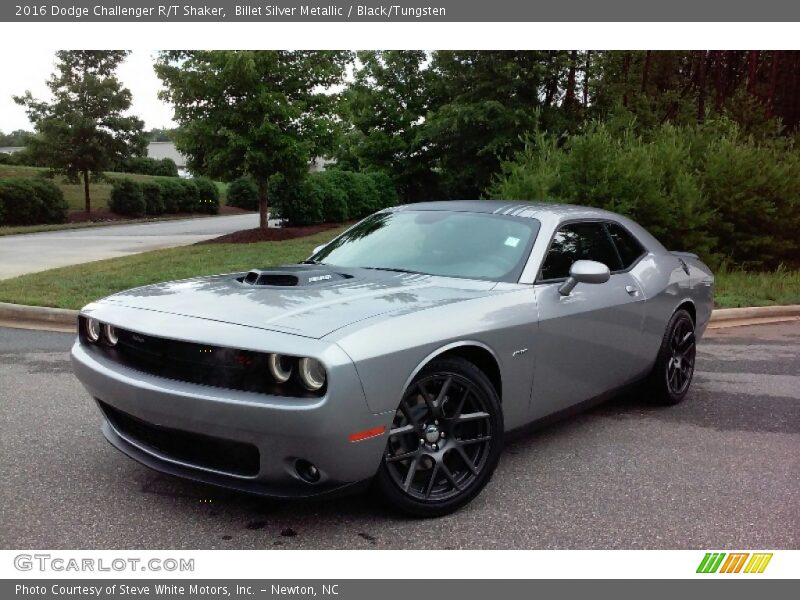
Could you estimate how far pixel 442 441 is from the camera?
3.43m

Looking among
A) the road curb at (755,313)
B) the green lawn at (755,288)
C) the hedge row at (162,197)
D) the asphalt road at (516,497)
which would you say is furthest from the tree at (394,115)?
the asphalt road at (516,497)

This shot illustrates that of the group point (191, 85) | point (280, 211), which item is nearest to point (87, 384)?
point (191, 85)

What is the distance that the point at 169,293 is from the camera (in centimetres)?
375

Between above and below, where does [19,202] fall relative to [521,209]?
below

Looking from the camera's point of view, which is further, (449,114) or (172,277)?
(449,114)

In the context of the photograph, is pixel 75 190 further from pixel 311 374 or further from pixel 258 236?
pixel 311 374

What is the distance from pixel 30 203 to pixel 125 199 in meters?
6.51

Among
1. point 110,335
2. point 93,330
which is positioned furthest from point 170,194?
point 110,335

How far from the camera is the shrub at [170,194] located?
37397 millimetres

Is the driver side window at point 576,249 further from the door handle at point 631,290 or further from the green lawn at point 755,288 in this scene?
the green lawn at point 755,288

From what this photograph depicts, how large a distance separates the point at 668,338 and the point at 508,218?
1.58 meters

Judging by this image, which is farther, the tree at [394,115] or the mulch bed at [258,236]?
the tree at [394,115]

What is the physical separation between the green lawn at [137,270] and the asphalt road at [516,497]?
433 cm

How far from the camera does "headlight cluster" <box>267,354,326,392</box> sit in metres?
2.95
